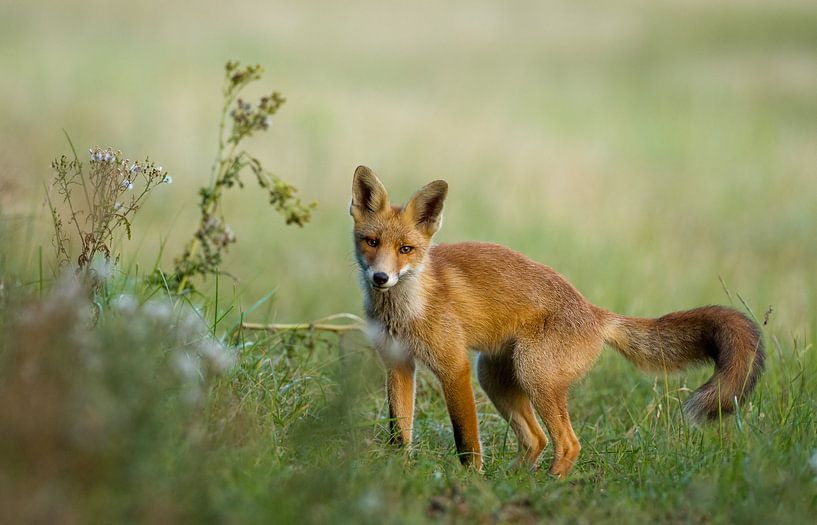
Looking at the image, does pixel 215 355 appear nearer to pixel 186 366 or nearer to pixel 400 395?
pixel 186 366

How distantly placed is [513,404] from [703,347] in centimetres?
138

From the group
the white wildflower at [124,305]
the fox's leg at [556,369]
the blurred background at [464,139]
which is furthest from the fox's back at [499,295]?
the white wildflower at [124,305]

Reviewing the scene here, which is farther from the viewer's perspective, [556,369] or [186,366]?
[556,369]

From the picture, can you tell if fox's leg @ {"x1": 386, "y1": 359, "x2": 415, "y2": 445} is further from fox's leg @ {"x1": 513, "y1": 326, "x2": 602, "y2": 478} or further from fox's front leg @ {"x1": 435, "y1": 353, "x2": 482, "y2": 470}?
fox's leg @ {"x1": 513, "y1": 326, "x2": 602, "y2": 478}

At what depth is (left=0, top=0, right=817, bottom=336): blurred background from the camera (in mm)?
12336

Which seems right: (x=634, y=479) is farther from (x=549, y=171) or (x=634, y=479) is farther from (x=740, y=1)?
(x=740, y=1)

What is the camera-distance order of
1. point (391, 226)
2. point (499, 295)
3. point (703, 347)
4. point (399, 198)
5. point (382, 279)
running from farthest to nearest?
point (399, 198) < point (499, 295) < point (391, 226) < point (703, 347) < point (382, 279)

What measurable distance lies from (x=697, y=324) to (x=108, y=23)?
85.4 feet

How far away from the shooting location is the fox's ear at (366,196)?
664cm

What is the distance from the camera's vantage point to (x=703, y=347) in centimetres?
642

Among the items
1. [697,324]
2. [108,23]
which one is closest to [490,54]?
[108,23]

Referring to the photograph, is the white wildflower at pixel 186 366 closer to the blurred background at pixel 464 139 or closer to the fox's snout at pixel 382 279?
the blurred background at pixel 464 139

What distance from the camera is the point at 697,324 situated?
6.44 metres

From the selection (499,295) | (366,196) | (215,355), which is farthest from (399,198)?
(215,355)
